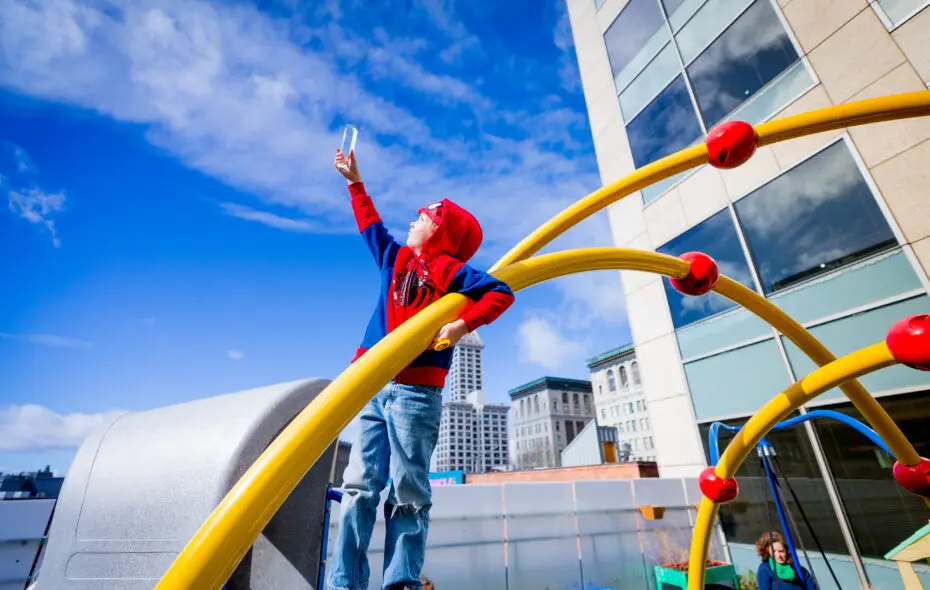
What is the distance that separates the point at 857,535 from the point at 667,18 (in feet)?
33.7

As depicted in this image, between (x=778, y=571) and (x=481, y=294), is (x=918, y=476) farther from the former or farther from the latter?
(x=481, y=294)

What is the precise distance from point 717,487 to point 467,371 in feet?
491

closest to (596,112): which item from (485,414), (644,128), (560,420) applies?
(644,128)

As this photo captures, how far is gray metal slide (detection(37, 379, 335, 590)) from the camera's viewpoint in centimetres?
145

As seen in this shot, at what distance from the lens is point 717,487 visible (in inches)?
140

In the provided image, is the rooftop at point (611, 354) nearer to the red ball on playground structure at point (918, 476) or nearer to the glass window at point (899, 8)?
the glass window at point (899, 8)

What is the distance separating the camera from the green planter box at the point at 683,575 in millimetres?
6852

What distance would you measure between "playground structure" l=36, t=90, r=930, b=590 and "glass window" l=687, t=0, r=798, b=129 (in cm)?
692

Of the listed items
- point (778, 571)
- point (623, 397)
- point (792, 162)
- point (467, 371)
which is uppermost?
point (467, 371)

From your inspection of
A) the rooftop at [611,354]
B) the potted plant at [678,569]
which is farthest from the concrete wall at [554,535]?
the rooftop at [611,354]

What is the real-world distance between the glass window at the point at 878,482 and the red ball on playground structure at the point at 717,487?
155 inches

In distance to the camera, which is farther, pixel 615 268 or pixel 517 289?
pixel 615 268

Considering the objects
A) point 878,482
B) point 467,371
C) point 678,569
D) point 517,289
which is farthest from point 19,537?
point 467,371

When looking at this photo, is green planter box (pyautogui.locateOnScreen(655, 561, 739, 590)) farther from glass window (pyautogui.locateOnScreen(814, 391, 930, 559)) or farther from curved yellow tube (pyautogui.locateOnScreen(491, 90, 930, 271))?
curved yellow tube (pyautogui.locateOnScreen(491, 90, 930, 271))
